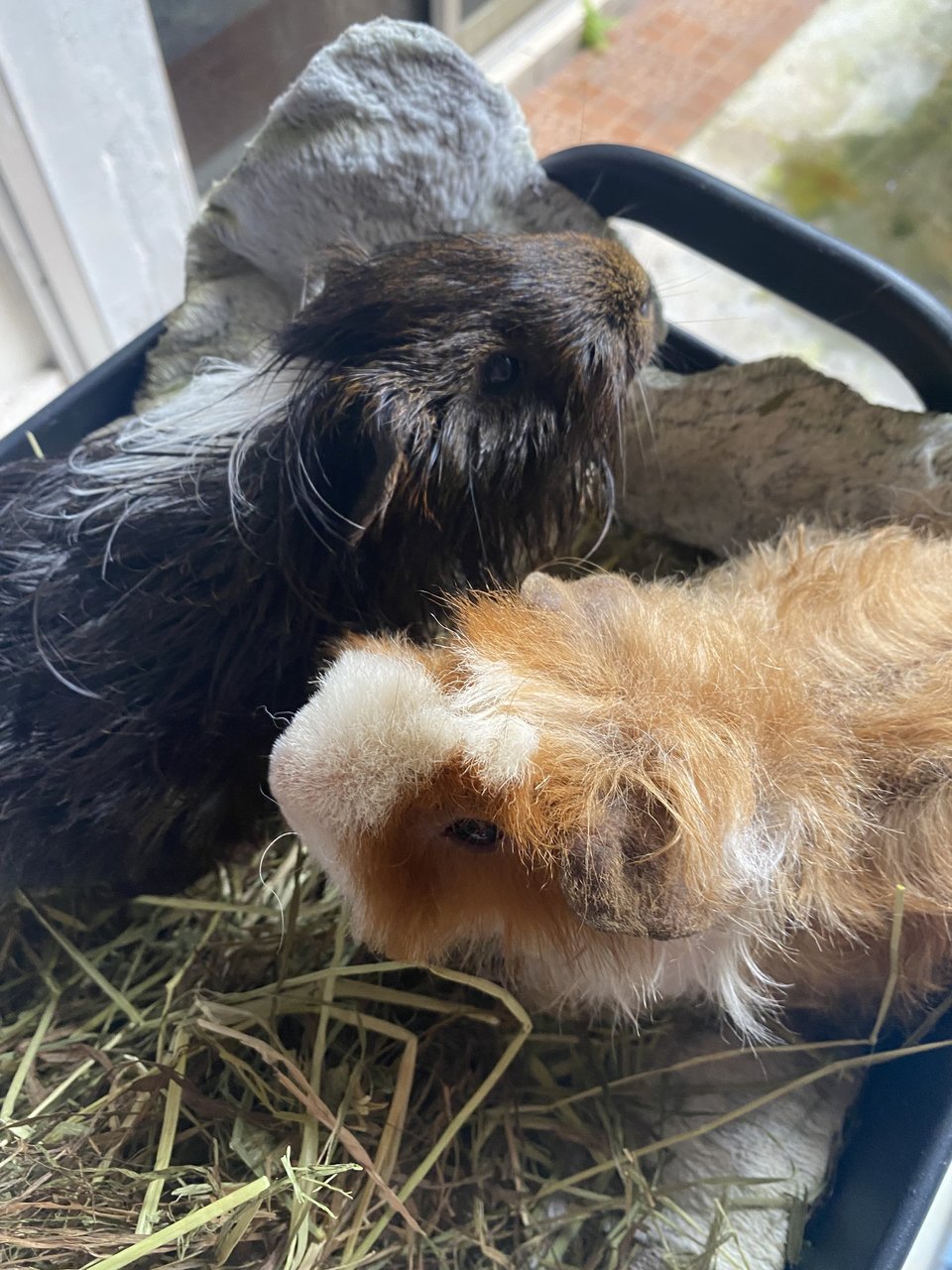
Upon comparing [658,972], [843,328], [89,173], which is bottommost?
[658,972]

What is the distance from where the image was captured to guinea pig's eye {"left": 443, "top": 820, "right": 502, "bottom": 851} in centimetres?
70

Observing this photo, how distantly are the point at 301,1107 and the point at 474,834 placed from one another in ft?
1.22

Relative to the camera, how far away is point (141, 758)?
896mm

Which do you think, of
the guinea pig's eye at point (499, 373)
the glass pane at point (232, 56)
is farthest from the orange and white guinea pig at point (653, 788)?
the glass pane at point (232, 56)

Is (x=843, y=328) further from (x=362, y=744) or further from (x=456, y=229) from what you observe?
(x=362, y=744)

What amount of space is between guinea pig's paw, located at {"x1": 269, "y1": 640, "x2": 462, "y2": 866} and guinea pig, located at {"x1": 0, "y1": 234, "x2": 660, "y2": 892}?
20 centimetres

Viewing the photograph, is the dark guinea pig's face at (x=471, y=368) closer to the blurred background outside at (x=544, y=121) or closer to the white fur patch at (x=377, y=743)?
the white fur patch at (x=377, y=743)

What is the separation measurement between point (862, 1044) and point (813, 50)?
8.10 ft

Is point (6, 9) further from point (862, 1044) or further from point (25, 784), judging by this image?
point (862, 1044)

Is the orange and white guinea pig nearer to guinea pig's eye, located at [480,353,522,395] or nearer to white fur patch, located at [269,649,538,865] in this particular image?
white fur patch, located at [269,649,538,865]

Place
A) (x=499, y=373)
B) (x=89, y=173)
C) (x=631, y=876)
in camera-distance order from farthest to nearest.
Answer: (x=89, y=173)
(x=499, y=373)
(x=631, y=876)

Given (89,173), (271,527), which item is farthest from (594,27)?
(271,527)

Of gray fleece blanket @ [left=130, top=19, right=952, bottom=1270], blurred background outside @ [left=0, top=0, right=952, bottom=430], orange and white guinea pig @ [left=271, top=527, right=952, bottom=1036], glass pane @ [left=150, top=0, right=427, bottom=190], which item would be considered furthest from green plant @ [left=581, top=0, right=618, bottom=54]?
orange and white guinea pig @ [left=271, top=527, right=952, bottom=1036]

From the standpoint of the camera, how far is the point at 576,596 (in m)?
0.80
